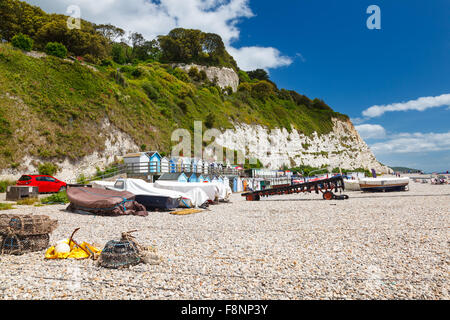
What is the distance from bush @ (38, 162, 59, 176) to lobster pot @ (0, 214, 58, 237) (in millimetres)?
22479

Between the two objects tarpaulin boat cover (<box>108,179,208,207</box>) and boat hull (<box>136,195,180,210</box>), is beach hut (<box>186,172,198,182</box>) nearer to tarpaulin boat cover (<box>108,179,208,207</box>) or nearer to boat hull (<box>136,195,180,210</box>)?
tarpaulin boat cover (<box>108,179,208,207</box>)

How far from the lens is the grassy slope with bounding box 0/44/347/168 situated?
26.1m

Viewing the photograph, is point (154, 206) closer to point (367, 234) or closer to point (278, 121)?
point (367, 234)

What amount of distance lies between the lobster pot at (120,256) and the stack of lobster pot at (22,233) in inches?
84.8

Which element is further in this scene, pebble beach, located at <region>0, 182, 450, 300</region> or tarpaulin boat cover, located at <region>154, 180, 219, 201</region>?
tarpaulin boat cover, located at <region>154, 180, 219, 201</region>

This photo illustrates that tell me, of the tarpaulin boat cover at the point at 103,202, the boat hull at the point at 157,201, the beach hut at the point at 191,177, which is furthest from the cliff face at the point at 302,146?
the tarpaulin boat cover at the point at 103,202

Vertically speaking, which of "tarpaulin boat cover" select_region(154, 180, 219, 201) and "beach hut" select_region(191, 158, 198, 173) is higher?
"beach hut" select_region(191, 158, 198, 173)

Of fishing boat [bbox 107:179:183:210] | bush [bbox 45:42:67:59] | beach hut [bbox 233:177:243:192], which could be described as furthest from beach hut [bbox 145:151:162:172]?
bush [bbox 45:42:67:59]

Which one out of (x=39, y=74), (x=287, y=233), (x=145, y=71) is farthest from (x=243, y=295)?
(x=145, y=71)

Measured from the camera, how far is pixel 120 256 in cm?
565

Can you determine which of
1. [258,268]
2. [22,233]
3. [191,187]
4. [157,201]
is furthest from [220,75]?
[258,268]

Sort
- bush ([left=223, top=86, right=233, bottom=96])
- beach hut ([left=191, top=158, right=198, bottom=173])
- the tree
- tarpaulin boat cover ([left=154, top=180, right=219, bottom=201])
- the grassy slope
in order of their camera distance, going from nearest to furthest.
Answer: tarpaulin boat cover ([left=154, top=180, right=219, bottom=201]) → the grassy slope → beach hut ([left=191, top=158, right=198, bottom=173]) → the tree → bush ([left=223, top=86, right=233, bottom=96])

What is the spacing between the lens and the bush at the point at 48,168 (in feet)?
83.8

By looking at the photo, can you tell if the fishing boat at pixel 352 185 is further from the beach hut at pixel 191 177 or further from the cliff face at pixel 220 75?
the cliff face at pixel 220 75
